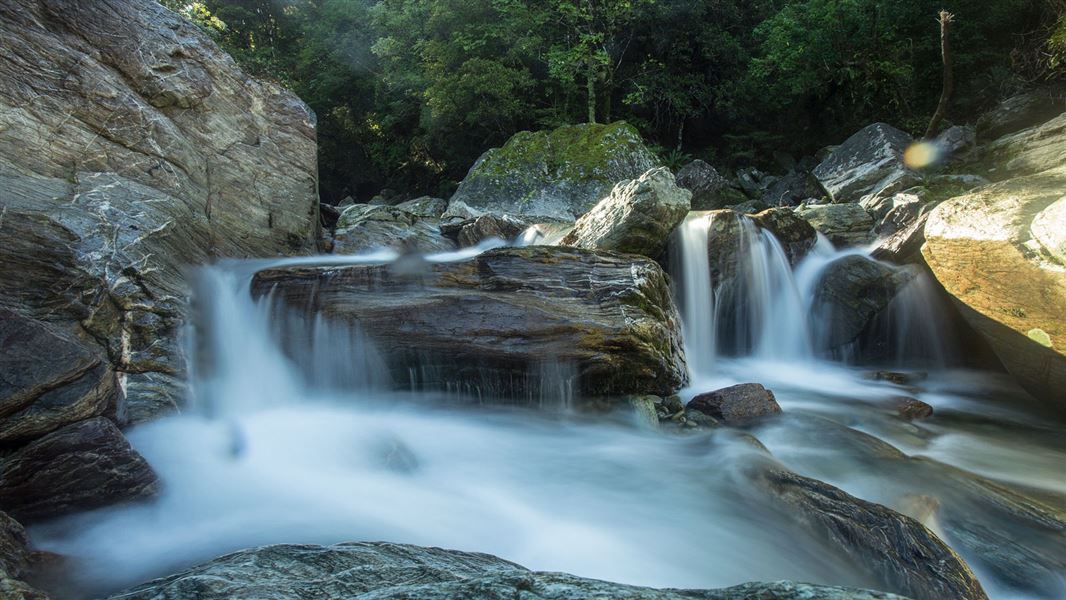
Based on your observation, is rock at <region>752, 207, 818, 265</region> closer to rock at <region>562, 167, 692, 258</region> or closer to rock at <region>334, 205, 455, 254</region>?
rock at <region>562, 167, 692, 258</region>

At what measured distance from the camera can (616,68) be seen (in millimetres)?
21938

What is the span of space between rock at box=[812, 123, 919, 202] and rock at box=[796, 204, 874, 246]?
1.73 m

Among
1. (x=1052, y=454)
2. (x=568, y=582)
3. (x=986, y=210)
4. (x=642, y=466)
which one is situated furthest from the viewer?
(x=986, y=210)

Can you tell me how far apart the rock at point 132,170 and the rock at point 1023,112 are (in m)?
15.0

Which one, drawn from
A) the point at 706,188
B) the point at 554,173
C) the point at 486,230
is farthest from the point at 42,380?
the point at 706,188

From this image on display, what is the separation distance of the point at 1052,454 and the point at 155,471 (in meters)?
7.57

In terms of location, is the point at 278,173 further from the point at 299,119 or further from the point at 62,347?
the point at 62,347

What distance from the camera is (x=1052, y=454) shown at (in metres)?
5.55

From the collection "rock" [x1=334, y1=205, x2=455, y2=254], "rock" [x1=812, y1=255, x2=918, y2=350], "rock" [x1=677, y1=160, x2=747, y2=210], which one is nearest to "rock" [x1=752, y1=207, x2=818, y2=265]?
"rock" [x1=812, y1=255, x2=918, y2=350]

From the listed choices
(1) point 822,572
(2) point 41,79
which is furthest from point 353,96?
(1) point 822,572

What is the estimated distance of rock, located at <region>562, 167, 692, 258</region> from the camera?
27.6 ft

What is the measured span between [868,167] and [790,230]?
5.75 metres

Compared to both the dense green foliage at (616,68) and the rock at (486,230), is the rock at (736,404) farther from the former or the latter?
the dense green foliage at (616,68)

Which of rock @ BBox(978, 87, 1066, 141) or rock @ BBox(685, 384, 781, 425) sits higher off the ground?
rock @ BBox(978, 87, 1066, 141)
